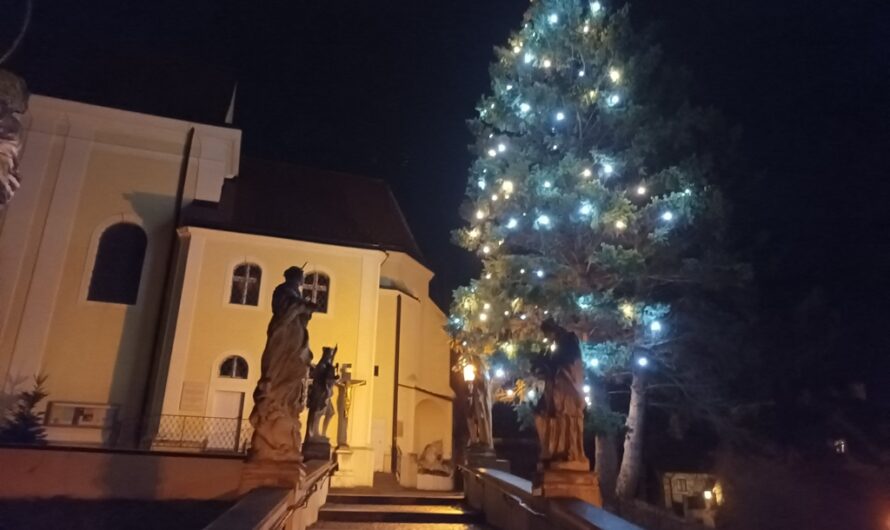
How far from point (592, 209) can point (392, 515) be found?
7.35 metres

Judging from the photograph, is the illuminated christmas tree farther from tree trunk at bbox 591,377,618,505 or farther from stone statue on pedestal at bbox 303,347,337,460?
stone statue on pedestal at bbox 303,347,337,460

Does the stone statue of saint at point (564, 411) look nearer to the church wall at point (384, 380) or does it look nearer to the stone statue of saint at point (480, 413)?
the stone statue of saint at point (480, 413)

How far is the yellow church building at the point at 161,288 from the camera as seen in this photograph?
678 inches

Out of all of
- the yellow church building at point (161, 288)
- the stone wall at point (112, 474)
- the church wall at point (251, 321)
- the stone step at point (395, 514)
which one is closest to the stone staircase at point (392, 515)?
the stone step at point (395, 514)

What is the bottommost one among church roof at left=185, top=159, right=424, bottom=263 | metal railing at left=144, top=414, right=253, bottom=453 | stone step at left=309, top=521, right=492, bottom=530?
stone step at left=309, top=521, right=492, bottom=530

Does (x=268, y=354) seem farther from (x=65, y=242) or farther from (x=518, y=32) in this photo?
(x=65, y=242)

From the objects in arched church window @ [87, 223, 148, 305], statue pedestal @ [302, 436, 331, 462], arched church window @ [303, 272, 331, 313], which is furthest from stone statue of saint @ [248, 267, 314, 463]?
arched church window @ [87, 223, 148, 305]

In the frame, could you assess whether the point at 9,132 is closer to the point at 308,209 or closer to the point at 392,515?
the point at 392,515

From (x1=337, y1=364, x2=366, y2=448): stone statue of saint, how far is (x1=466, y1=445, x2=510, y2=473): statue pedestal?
267 inches

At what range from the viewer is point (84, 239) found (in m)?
18.8

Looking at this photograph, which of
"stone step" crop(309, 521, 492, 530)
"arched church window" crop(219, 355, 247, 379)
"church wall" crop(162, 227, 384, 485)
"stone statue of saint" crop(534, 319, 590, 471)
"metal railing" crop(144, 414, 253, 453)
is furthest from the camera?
"arched church window" crop(219, 355, 247, 379)

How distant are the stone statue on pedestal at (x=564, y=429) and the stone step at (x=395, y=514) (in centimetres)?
310

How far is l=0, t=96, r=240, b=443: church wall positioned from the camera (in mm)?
17250

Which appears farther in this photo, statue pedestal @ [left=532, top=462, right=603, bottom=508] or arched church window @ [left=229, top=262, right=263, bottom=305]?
arched church window @ [left=229, top=262, right=263, bottom=305]
